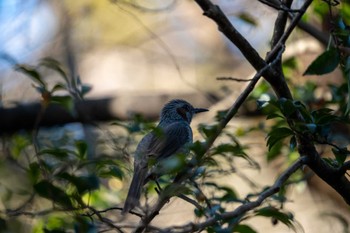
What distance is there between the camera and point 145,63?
1283 centimetres

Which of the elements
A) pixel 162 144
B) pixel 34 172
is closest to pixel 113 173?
pixel 34 172

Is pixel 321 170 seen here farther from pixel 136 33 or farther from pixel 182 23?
pixel 182 23

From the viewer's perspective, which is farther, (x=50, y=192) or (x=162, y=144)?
(x=162, y=144)

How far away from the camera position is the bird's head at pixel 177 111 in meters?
6.24

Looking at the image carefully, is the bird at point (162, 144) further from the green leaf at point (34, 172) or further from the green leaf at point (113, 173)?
the green leaf at point (34, 172)

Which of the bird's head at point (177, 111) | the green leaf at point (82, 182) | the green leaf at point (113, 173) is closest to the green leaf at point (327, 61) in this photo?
the green leaf at point (113, 173)

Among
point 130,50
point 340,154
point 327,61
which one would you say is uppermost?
point 327,61

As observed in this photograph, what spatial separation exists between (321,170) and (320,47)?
138 inches

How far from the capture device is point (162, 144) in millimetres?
4855

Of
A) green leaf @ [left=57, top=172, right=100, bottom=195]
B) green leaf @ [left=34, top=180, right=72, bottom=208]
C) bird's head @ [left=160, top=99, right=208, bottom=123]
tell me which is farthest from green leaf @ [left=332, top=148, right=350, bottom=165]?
bird's head @ [left=160, top=99, right=208, bottom=123]

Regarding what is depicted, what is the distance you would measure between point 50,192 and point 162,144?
2.11 metres

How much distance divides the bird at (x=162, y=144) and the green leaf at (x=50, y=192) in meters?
0.53

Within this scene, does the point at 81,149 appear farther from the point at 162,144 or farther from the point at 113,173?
the point at 162,144

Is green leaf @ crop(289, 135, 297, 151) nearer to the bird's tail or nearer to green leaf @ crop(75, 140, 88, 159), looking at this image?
the bird's tail
